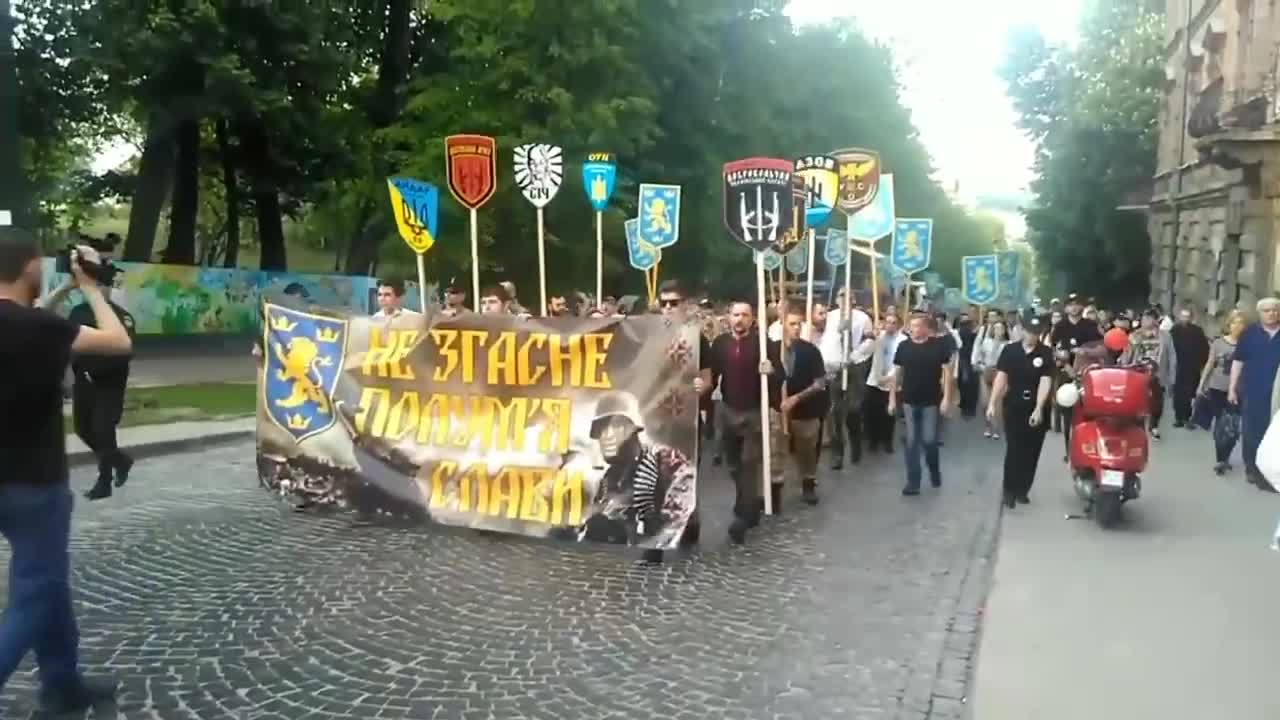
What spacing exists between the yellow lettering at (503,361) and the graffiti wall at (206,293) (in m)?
16.3

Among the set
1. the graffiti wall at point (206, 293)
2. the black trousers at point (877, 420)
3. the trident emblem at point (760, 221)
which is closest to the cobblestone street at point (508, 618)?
the trident emblem at point (760, 221)

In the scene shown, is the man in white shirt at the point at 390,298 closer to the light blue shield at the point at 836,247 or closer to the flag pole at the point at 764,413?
the flag pole at the point at 764,413

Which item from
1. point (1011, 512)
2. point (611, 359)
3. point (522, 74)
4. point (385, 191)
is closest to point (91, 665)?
point (611, 359)

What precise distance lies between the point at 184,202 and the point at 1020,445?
25.0 m

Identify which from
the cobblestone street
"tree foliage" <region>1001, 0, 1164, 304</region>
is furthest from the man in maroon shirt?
"tree foliage" <region>1001, 0, 1164, 304</region>

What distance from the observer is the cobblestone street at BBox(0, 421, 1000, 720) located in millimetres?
5543

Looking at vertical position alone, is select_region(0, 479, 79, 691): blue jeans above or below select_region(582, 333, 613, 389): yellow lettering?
below

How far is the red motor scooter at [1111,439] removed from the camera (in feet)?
31.9

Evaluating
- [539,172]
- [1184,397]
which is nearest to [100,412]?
[539,172]

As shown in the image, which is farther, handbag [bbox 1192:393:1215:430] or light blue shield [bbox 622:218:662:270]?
light blue shield [bbox 622:218:662:270]

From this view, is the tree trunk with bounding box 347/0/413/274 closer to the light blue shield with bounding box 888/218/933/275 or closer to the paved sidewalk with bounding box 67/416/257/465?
the light blue shield with bounding box 888/218/933/275

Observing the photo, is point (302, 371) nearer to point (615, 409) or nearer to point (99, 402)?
point (99, 402)

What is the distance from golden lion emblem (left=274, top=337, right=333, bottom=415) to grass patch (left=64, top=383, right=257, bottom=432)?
18.3 ft

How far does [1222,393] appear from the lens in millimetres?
13562
